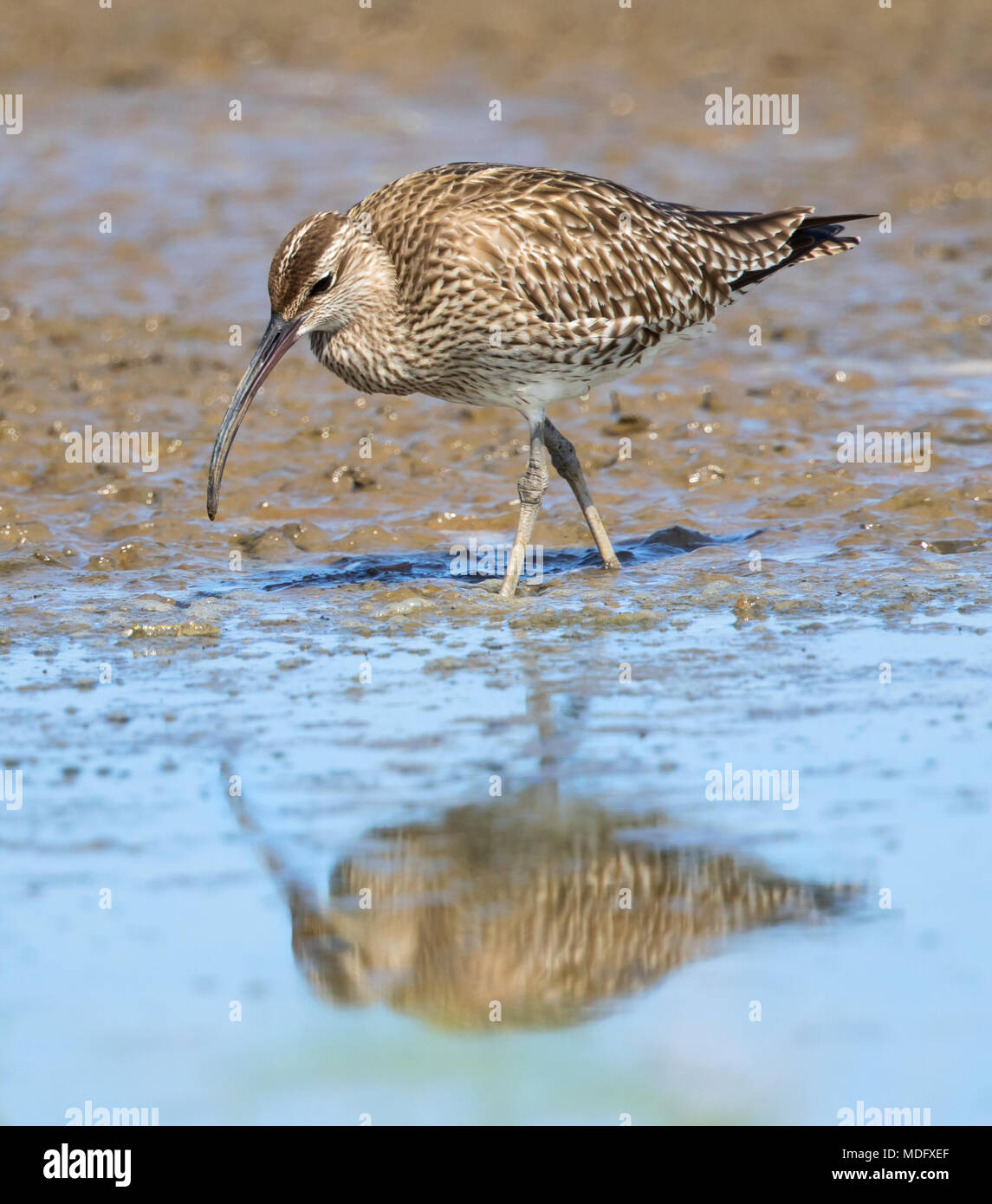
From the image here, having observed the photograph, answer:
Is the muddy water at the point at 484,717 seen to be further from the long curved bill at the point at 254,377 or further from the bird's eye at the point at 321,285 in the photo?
the bird's eye at the point at 321,285

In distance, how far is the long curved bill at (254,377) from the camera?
26.1ft

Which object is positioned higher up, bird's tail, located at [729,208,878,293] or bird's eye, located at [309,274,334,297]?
bird's tail, located at [729,208,878,293]

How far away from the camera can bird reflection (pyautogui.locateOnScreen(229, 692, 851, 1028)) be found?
15.1 feet

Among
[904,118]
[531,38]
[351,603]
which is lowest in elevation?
[351,603]

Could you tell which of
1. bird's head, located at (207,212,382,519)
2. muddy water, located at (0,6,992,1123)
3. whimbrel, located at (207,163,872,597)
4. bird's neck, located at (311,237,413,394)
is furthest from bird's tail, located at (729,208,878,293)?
bird's head, located at (207,212,382,519)

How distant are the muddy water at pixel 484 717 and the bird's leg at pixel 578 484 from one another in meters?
0.16

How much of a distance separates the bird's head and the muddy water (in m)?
1.14

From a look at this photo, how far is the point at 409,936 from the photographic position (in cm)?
486

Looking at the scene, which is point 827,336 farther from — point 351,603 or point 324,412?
point 351,603

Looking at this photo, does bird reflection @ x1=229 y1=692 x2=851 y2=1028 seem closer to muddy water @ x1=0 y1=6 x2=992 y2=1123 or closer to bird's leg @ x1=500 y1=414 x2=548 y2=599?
muddy water @ x1=0 y1=6 x2=992 y2=1123

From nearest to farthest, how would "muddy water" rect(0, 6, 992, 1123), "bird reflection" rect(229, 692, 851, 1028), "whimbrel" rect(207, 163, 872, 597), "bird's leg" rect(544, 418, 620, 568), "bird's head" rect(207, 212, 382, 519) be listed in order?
"muddy water" rect(0, 6, 992, 1123)
"bird reflection" rect(229, 692, 851, 1028)
"bird's head" rect(207, 212, 382, 519)
"whimbrel" rect(207, 163, 872, 597)
"bird's leg" rect(544, 418, 620, 568)

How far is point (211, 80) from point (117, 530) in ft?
35.9

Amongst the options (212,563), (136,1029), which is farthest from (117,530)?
(136,1029)

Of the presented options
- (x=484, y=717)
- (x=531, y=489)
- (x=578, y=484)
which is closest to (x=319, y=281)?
(x=531, y=489)
